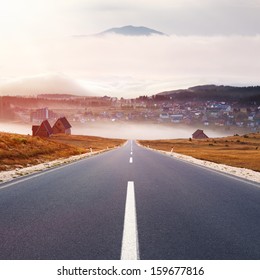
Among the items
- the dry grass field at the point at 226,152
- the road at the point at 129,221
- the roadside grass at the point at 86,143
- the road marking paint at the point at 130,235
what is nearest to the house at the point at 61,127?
the roadside grass at the point at 86,143

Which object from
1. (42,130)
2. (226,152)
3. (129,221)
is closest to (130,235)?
(129,221)

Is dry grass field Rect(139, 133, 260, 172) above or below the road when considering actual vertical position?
below

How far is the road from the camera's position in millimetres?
4840

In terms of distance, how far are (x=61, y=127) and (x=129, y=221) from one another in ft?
462

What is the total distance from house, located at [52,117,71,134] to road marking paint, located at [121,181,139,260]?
453ft

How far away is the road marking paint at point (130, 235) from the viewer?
466 cm

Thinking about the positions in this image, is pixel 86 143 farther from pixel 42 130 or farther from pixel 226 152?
pixel 226 152

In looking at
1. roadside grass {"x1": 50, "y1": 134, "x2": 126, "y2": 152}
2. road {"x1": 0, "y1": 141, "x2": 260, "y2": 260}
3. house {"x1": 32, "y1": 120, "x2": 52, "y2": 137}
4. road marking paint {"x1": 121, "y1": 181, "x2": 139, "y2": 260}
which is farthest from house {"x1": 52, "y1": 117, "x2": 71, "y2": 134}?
road marking paint {"x1": 121, "y1": 181, "x2": 139, "y2": 260}

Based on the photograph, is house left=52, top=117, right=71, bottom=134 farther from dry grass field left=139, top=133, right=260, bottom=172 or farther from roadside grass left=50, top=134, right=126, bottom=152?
dry grass field left=139, top=133, right=260, bottom=172

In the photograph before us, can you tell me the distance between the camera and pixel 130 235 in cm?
560

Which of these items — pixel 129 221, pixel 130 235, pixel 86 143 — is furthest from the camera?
pixel 86 143

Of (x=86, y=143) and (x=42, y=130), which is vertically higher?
(x=42, y=130)
